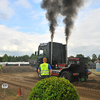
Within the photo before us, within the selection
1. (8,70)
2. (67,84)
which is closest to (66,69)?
(67,84)

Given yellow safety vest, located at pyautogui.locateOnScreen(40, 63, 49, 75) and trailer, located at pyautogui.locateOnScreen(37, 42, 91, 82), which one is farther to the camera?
trailer, located at pyautogui.locateOnScreen(37, 42, 91, 82)

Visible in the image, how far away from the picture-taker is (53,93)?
103 inches

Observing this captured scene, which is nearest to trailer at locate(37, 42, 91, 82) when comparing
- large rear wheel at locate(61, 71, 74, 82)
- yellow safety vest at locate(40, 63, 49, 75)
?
large rear wheel at locate(61, 71, 74, 82)

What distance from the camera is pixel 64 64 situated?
1169 cm

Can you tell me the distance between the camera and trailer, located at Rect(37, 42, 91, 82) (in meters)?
10.8

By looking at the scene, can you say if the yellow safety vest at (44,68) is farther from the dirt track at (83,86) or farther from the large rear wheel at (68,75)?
the large rear wheel at (68,75)

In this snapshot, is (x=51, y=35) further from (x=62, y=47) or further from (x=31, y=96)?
(x=31, y=96)

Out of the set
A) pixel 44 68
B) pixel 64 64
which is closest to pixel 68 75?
pixel 64 64

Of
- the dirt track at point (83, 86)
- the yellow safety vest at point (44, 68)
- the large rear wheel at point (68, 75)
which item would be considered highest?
the yellow safety vest at point (44, 68)

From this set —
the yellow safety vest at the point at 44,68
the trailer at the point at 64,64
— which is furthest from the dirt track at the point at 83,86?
the yellow safety vest at the point at 44,68

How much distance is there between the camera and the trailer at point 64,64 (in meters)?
10.8

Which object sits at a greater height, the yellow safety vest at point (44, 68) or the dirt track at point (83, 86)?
the yellow safety vest at point (44, 68)

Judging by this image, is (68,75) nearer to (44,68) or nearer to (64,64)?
(64,64)

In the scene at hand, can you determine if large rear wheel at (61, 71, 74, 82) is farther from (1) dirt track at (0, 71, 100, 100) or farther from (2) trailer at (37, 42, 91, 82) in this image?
(1) dirt track at (0, 71, 100, 100)
